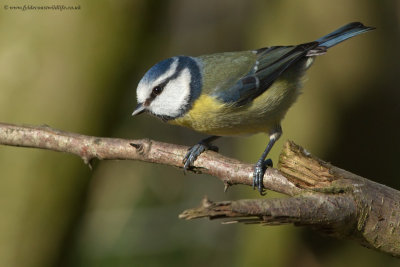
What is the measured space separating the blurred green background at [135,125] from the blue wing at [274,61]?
14.7 inches

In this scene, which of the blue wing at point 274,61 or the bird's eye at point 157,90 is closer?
the bird's eye at point 157,90

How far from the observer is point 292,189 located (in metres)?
1.68

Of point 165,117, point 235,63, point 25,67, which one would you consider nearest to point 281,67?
point 235,63

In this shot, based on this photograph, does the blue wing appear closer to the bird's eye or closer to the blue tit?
the blue tit

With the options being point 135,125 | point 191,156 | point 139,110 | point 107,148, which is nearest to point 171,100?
point 139,110

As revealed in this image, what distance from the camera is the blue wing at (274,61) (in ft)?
7.89

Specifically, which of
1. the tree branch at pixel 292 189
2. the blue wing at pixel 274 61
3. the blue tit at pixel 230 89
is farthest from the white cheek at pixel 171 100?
the tree branch at pixel 292 189

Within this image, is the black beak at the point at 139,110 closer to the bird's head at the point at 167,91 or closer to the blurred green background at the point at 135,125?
the bird's head at the point at 167,91

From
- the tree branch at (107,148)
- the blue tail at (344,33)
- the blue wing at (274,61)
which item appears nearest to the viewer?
the tree branch at (107,148)

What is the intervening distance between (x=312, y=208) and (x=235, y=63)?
1248 mm

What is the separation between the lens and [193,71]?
2.38 meters

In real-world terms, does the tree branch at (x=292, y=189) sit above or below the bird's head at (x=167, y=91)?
below

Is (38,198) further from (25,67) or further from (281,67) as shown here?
(281,67)

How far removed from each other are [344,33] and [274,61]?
0.38 meters
